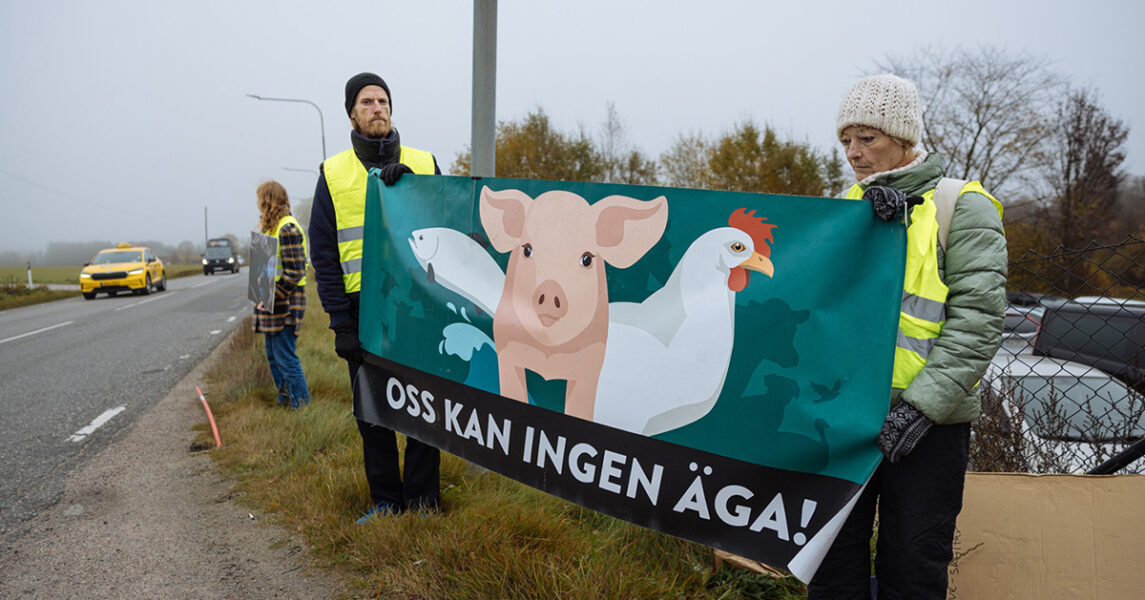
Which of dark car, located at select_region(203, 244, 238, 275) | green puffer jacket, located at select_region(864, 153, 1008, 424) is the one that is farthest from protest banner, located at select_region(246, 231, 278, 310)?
dark car, located at select_region(203, 244, 238, 275)

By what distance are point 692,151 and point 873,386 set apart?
34.0m

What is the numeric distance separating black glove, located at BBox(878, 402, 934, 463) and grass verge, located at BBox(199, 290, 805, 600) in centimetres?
109

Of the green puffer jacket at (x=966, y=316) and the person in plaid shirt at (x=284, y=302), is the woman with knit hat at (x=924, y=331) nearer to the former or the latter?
the green puffer jacket at (x=966, y=316)

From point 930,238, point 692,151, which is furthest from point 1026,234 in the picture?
point 930,238

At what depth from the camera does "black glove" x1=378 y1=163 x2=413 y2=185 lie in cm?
325

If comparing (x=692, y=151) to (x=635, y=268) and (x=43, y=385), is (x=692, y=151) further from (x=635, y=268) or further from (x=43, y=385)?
(x=635, y=268)

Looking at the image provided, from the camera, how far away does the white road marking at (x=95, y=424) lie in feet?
17.4

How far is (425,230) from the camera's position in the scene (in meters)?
3.15

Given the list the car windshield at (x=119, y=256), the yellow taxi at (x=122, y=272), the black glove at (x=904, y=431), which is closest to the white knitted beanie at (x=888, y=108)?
the black glove at (x=904, y=431)

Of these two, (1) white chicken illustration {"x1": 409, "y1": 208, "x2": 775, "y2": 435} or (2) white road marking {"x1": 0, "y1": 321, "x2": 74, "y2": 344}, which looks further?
(2) white road marking {"x1": 0, "y1": 321, "x2": 74, "y2": 344}

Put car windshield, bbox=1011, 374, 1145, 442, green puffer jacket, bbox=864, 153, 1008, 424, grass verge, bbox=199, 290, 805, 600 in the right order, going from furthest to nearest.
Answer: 1. car windshield, bbox=1011, 374, 1145, 442
2. grass verge, bbox=199, 290, 805, 600
3. green puffer jacket, bbox=864, 153, 1008, 424

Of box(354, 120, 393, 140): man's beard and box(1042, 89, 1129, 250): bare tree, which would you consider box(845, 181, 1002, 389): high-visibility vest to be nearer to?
box(354, 120, 393, 140): man's beard

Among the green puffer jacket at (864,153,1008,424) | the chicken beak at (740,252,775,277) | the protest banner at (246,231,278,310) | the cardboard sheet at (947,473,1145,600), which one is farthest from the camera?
the protest banner at (246,231,278,310)

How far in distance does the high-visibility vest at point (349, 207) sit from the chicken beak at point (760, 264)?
1981 millimetres
